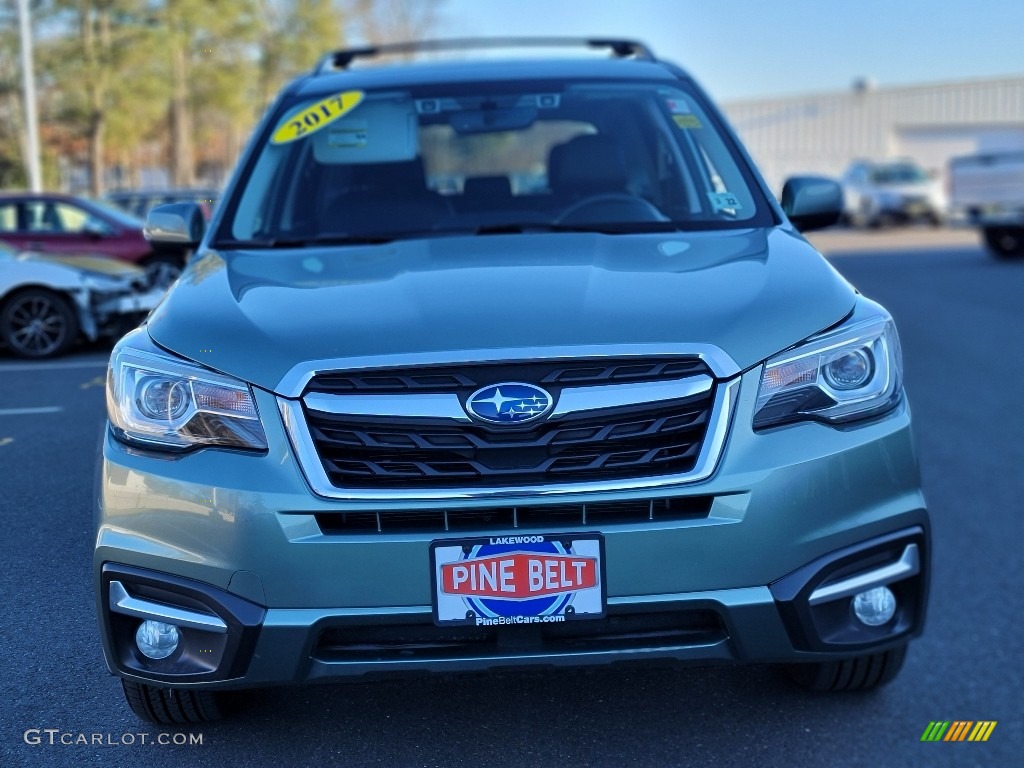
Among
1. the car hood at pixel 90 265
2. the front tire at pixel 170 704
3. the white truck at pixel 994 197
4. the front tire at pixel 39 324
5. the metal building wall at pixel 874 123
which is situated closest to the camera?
the front tire at pixel 170 704

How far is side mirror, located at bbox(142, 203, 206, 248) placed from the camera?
3.73m

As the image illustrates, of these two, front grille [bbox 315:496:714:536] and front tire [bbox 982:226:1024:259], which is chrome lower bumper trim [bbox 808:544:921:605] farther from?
front tire [bbox 982:226:1024:259]

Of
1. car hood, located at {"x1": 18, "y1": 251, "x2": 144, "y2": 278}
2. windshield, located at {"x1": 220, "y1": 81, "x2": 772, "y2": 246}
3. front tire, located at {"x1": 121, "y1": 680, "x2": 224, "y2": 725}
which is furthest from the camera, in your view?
car hood, located at {"x1": 18, "y1": 251, "x2": 144, "y2": 278}

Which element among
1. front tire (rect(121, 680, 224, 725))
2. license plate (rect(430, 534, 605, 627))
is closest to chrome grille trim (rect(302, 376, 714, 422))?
license plate (rect(430, 534, 605, 627))

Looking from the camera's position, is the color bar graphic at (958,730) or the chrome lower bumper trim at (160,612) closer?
the chrome lower bumper trim at (160,612)

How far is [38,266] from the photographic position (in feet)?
27.8

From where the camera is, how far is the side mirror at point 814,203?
379 centimetres

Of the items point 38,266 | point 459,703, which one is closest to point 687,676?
point 459,703

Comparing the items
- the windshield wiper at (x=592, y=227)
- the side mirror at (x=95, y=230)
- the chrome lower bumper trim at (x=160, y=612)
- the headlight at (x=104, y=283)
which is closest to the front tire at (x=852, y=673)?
the windshield wiper at (x=592, y=227)

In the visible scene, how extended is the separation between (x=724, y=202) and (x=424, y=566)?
1884 millimetres

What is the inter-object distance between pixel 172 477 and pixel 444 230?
143 centimetres

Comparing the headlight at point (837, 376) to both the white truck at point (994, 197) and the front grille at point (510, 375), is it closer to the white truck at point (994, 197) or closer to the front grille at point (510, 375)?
the front grille at point (510, 375)

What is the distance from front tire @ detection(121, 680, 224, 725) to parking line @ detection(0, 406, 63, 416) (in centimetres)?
206

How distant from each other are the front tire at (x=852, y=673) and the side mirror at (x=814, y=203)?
152cm
